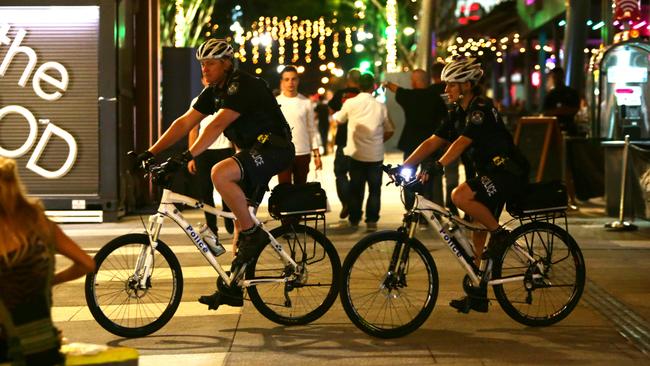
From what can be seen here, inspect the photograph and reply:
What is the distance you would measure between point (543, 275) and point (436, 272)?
0.78 metres

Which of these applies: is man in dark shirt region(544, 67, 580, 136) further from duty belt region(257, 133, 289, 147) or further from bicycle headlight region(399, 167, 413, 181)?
duty belt region(257, 133, 289, 147)

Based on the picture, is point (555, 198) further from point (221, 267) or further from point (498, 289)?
point (221, 267)

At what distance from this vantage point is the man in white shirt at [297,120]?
13.5 m

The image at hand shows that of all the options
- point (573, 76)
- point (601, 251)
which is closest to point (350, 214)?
point (601, 251)

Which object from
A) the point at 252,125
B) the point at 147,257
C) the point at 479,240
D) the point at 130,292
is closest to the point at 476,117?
the point at 479,240

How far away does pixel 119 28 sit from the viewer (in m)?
15.4

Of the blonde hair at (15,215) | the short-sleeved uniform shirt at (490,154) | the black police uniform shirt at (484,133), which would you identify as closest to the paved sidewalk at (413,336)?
the short-sleeved uniform shirt at (490,154)

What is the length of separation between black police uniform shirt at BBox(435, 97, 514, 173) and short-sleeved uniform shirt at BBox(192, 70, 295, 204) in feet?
4.01

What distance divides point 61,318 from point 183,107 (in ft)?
31.6

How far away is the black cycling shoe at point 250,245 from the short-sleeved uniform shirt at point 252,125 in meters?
0.27

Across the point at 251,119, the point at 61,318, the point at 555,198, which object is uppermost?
the point at 251,119

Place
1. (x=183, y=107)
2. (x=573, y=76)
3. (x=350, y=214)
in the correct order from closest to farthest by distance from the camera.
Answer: (x=350, y=214)
(x=183, y=107)
(x=573, y=76)

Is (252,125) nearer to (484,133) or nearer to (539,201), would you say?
(484,133)

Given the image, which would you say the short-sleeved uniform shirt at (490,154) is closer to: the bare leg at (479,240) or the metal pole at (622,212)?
the bare leg at (479,240)
